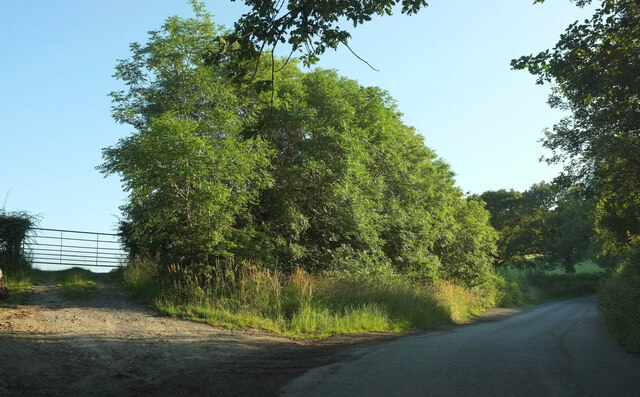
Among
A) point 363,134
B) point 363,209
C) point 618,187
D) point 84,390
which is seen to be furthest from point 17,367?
point 618,187

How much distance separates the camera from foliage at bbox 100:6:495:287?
1376 cm

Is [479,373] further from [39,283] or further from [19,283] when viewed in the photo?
[39,283]

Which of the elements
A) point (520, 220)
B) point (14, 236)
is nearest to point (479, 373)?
point (14, 236)

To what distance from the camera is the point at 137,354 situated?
824 cm

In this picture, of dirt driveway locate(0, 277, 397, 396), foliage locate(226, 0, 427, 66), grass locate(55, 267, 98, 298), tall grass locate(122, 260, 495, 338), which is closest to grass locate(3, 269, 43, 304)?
grass locate(55, 267, 98, 298)

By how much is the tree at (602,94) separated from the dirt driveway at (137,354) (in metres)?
8.10

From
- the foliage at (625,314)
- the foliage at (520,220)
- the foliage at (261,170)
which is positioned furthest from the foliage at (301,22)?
the foliage at (520,220)

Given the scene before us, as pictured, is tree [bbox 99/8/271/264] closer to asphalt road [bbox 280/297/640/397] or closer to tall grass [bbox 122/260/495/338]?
tall grass [bbox 122/260/495/338]

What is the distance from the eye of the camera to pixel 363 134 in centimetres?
1927

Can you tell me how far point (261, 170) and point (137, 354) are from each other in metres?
8.14

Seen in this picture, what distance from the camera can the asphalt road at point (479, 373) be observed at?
5418mm

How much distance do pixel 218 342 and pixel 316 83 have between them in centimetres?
1294

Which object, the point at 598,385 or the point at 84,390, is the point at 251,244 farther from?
the point at 598,385

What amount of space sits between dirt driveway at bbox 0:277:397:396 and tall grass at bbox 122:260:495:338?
819mm
